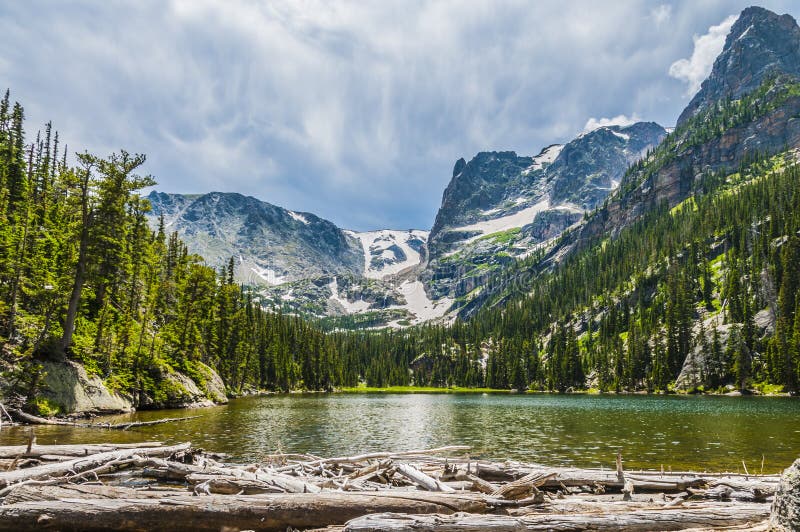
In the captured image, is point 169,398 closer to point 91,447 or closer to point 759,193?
point 91,447

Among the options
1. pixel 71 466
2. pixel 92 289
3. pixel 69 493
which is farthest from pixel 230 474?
pixel 92 289

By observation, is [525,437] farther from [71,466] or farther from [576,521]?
[71,466]

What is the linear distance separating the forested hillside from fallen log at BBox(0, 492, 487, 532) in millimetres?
31173

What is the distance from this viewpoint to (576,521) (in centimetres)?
842

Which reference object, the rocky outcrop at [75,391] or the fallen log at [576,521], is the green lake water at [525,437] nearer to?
the rocky outcrop at [75,391]

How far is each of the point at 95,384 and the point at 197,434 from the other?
16.5m

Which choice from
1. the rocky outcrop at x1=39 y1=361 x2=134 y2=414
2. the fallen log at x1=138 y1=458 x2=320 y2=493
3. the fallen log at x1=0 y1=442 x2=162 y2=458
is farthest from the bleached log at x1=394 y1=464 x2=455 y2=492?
the rocky outcrop at x1=39 y1=361 x2=134 y2=414

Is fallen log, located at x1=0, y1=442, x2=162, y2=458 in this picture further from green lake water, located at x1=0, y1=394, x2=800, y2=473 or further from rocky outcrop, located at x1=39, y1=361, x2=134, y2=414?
rocky outcrop, located at x1=39, y1=361, x2=134, y2=414

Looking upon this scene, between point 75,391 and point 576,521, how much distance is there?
4284 centimetres

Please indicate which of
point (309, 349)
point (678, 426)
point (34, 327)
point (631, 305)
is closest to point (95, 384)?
point (34, 327)

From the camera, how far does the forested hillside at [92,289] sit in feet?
118

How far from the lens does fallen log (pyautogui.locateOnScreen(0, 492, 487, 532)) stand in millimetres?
8906

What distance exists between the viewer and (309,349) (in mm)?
143750

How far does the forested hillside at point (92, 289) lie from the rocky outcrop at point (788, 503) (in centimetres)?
4266
